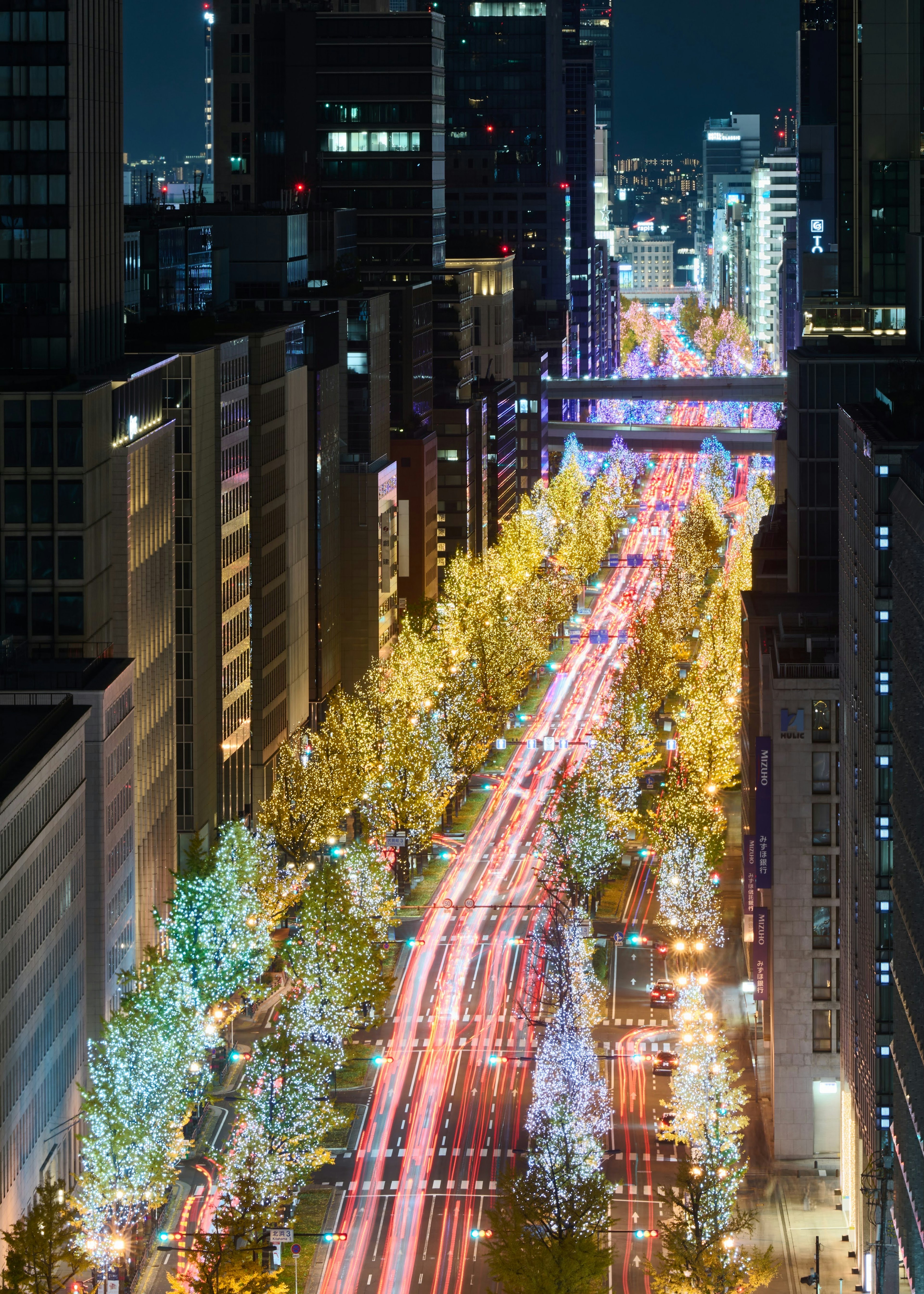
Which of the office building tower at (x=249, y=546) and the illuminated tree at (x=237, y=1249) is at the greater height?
the office building tower at (x=249, y=546)

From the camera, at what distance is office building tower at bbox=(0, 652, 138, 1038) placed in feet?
363

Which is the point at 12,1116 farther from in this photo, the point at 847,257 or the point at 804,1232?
the point at 847,257

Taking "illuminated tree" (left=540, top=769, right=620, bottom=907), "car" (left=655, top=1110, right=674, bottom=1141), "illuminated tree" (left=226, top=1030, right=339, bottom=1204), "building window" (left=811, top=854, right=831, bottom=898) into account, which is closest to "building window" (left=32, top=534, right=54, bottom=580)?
"illuminated tree" (left=226, top=1030, right=339, bottom=1204)

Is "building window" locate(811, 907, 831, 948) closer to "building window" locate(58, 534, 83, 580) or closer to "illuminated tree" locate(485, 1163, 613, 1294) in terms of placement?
"illuminated tree" locate(485, 1163, 613, 1294)

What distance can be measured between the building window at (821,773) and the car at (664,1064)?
17013mm

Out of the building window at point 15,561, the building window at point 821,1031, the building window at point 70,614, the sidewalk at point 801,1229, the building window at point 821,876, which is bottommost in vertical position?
the sidewalk at point 801,1229

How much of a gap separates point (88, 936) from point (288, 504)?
69.0m

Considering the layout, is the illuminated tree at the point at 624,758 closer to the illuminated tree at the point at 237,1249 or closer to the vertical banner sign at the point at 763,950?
the vertical banner sign at the point at 763,950

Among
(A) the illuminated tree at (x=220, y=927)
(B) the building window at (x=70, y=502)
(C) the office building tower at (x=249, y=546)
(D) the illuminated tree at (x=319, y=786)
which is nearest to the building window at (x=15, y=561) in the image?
(B) the building window at (x=70, y=502)

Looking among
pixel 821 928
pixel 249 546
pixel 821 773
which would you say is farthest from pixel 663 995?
pixel 249 546

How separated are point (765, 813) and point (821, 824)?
2944 millimetres

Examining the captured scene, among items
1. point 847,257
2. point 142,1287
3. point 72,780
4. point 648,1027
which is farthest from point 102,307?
point 847,257

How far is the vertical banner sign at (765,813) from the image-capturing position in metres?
115

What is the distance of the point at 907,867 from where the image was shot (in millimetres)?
84375
